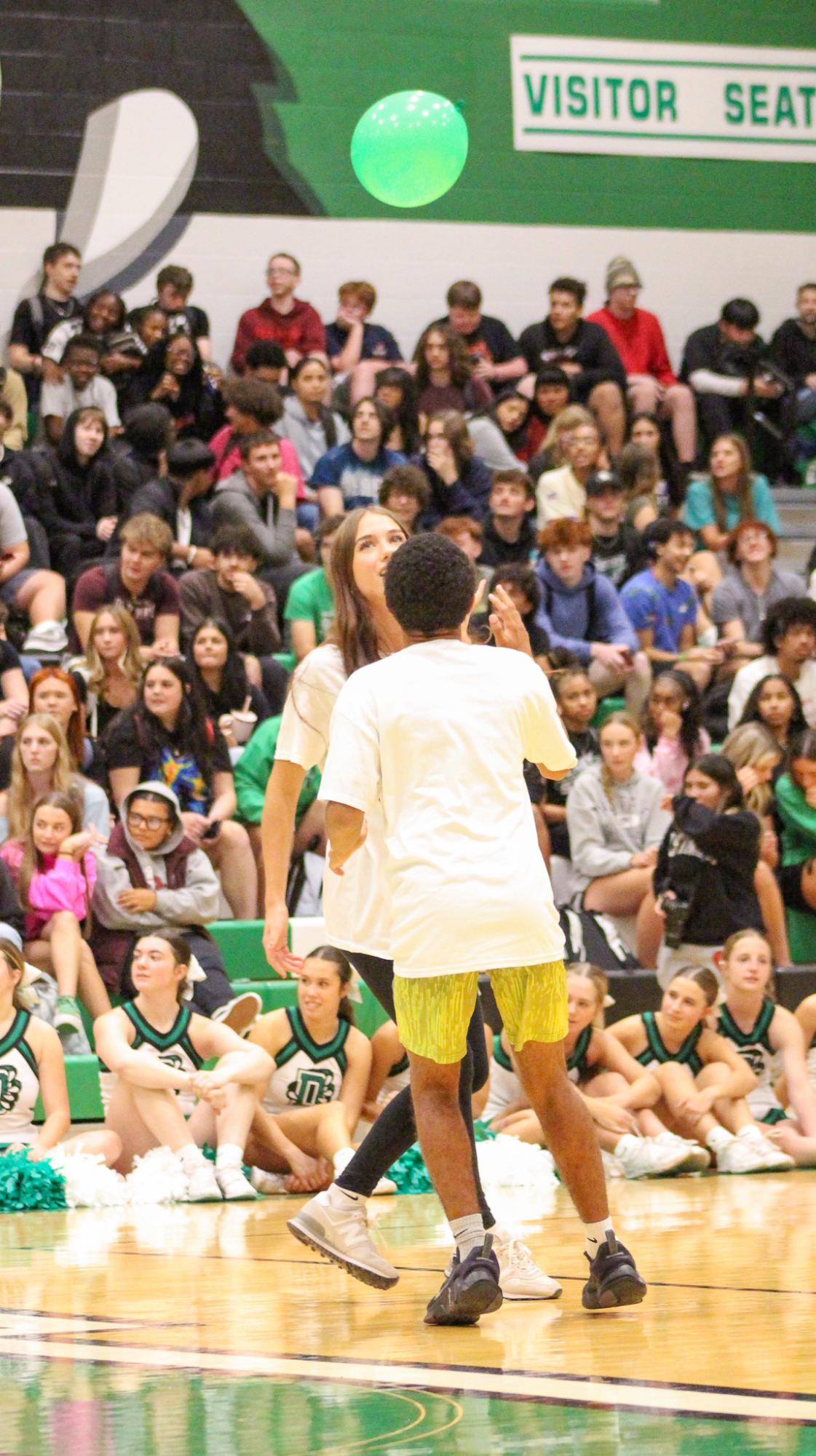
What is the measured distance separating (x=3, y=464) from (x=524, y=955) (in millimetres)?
6742

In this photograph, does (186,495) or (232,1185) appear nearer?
(232,1185)

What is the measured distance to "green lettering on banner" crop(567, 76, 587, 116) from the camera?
1284 cm

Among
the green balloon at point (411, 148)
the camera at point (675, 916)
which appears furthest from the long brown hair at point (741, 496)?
the camera at point (675, 916)

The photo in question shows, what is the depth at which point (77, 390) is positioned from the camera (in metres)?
10.4

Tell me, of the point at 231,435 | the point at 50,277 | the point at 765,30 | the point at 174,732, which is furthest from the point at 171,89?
the point at 174,732

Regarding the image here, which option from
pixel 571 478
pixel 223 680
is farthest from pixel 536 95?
pixel 223 680

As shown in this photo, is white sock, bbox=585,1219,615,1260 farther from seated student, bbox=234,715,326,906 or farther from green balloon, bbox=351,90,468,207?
green balloon, bbox=351,90,468,207

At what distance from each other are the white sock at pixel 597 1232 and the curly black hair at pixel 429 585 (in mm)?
1051

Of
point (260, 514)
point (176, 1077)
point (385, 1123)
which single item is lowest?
point (176, 1077)

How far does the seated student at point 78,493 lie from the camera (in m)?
9.43

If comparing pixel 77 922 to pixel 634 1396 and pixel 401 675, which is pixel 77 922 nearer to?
pixel 401 675

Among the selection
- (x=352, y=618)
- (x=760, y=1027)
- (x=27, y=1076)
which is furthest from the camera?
(x=760, y=1027)

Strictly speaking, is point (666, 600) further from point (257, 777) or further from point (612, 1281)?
point (612, 1281)

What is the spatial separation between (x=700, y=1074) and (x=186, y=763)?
2321 mm
